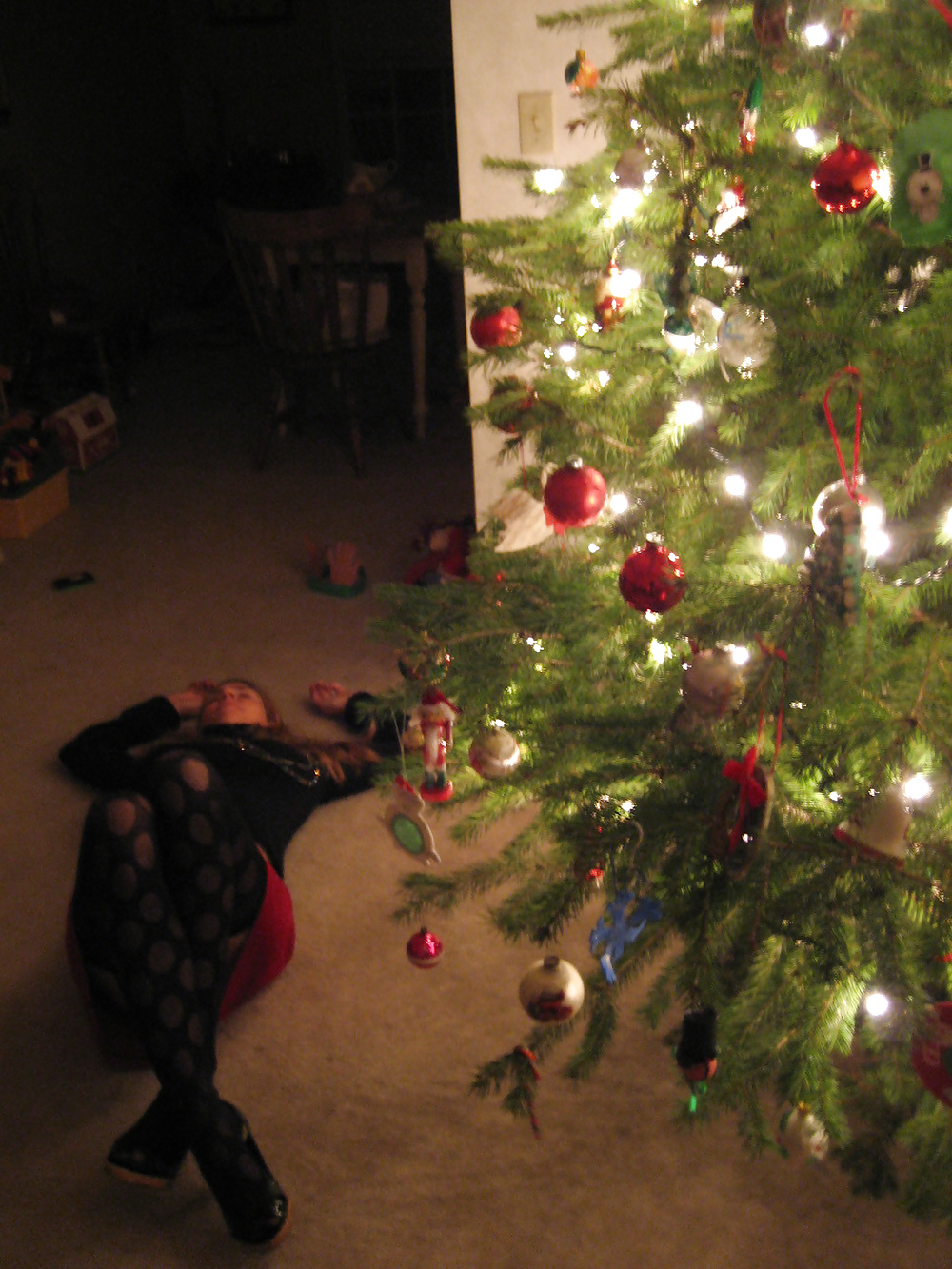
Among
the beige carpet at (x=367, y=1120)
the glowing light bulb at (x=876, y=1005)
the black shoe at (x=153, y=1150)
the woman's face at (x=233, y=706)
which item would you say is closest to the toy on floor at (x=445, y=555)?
the beige carpet at (x=367, y=1120)

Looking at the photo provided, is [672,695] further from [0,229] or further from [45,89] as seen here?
[45,89]

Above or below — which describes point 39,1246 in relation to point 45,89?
below

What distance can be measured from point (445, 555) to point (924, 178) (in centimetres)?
188

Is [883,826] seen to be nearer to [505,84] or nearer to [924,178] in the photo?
[924,178]

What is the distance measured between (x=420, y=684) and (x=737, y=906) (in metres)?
0.40

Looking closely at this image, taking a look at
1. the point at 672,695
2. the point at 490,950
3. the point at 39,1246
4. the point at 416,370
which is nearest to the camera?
the point at 672,695

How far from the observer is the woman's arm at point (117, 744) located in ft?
6.42

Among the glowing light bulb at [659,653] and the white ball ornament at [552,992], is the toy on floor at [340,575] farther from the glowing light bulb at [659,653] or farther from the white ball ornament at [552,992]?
the white ball ornament at [552,992]

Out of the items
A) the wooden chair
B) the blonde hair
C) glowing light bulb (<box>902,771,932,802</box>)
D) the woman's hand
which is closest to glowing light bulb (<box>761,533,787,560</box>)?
glowing light bulb (<box>902,771,932,802</box>)

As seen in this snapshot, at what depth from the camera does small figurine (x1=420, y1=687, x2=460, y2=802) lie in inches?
48.1

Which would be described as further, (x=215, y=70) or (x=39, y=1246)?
(x=215, y=70)

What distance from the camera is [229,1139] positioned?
4.07 feet

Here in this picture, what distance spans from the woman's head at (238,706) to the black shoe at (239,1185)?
79 cm

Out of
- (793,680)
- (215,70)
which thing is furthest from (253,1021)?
(215,70)
